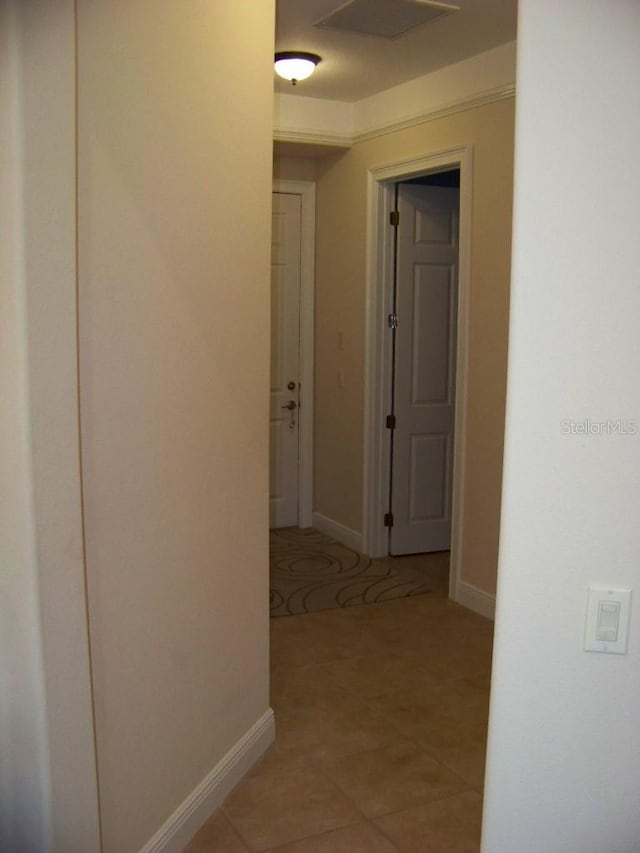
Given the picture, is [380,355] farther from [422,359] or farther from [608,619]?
[608,619]

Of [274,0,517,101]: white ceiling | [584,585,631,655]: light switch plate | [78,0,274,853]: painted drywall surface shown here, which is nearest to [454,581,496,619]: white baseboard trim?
[78,0,274,853]: painted drywall surface

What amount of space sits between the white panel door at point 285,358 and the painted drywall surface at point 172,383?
302 centimetres

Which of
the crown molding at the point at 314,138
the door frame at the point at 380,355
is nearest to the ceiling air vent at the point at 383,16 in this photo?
the door frame at the point at 380,355

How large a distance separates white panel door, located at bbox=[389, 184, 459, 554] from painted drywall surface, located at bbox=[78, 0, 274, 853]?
8.13 ft

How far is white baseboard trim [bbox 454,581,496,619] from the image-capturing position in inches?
172

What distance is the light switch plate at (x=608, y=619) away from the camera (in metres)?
1.40

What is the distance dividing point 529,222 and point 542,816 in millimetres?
965

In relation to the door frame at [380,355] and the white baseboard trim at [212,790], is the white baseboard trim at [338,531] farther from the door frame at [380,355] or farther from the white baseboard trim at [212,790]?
the white baseboard trim at [212,790]

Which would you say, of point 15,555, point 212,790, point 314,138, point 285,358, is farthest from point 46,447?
point 285,358

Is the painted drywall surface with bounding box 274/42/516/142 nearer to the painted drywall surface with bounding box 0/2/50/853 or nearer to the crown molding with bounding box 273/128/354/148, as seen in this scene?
the crown molding with bounding box 273/128/354/148

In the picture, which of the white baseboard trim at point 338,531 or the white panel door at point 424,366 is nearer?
the white panel door at point 424,366

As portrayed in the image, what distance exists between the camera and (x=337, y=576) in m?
5.09

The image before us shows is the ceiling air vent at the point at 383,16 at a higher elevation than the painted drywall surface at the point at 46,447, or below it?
higher

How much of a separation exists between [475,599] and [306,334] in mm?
2327
